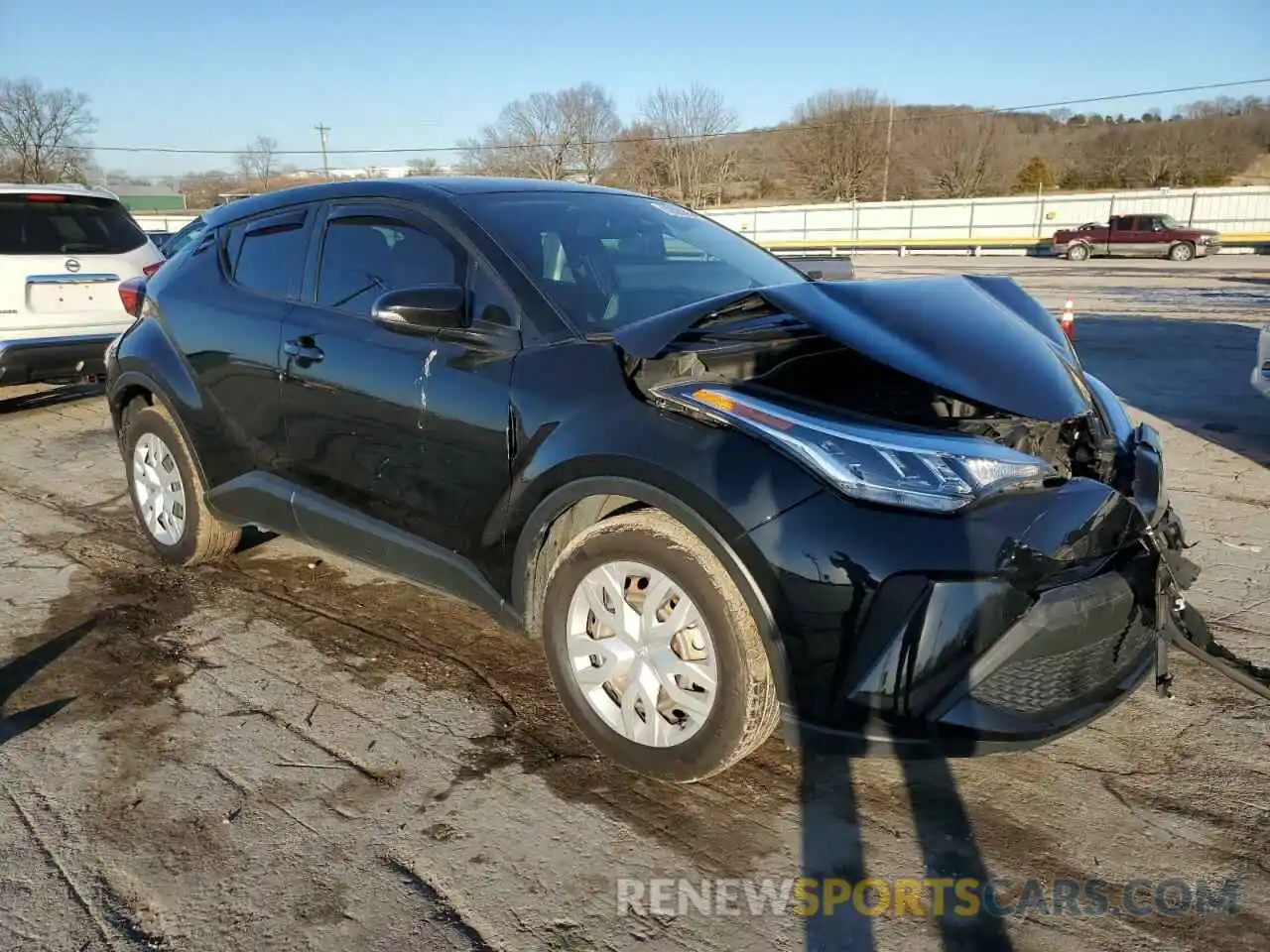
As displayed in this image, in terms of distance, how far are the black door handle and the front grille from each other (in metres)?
2.60

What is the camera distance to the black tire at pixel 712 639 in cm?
246

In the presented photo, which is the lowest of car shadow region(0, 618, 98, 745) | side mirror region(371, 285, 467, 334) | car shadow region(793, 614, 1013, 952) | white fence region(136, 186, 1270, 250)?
car shadow region(793, 614, 1013, 952)

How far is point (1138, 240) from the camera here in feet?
110

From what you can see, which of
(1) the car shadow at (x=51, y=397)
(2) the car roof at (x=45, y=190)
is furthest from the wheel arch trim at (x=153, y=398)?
(1) the car shadow at (x=51, y=397)

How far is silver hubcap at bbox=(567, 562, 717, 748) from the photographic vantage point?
8.50ft

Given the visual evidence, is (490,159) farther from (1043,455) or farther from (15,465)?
(1043,455)

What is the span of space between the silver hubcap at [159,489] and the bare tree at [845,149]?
230 feet

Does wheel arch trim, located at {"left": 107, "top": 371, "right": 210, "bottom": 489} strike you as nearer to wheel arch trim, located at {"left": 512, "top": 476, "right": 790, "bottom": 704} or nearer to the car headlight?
wheel arch trim, located at {"left": 512, "top": 476, "right": 790, "bottom": 704}

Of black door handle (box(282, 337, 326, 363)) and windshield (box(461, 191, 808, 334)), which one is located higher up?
windshield (box(461, 191, 808, 334))

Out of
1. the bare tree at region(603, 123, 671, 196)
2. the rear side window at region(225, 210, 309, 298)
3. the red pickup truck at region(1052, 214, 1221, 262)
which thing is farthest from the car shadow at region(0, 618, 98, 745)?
the bare tree at region(603, 123, 671, 196)

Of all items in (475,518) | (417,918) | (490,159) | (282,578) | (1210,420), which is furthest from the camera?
(490,159)

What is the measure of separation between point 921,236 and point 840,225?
392 cm

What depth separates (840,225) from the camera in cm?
4525

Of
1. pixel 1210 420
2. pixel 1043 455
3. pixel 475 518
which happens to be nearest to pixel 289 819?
pixel 475 518
